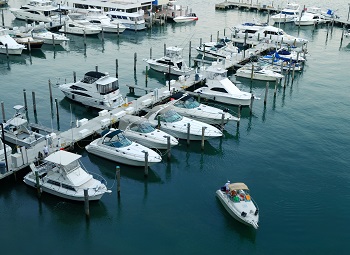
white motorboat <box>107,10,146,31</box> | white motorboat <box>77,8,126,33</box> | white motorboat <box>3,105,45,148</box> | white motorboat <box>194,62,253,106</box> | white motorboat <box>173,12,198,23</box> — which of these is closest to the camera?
white motorboat <box>3,105,45,148</box>

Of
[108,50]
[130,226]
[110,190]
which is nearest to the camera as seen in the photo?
[130,226]

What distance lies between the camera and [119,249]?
30203 millimetres

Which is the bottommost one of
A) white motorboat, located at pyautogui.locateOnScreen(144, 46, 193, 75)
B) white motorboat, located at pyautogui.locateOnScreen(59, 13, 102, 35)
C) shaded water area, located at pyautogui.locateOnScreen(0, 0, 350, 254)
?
shaded water area, located at pyautogui.locateOnScreen(0, 0, 350, 254)

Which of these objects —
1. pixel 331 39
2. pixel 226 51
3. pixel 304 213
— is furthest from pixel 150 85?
pixel 331 39

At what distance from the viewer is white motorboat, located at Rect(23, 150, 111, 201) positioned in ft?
111

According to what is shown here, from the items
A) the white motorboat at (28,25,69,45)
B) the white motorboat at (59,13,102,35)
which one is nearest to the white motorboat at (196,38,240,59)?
the white motorboat at (59,13,102,35)

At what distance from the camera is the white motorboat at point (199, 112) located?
4734 centimetres

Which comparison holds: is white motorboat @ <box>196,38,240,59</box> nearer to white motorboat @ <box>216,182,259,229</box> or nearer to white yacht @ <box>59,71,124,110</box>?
white yacht @ <box>59,71,124,110</box>

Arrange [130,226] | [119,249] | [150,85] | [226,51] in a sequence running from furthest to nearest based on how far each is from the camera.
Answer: [226,51]
[150,85]
[130,226]
[119,249]

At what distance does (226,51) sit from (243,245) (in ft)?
158

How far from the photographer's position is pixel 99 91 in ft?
166

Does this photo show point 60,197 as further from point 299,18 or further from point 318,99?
point 299,18

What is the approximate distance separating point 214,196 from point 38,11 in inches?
3000

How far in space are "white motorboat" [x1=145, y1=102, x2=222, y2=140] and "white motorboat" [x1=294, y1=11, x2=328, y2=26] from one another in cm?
6596
